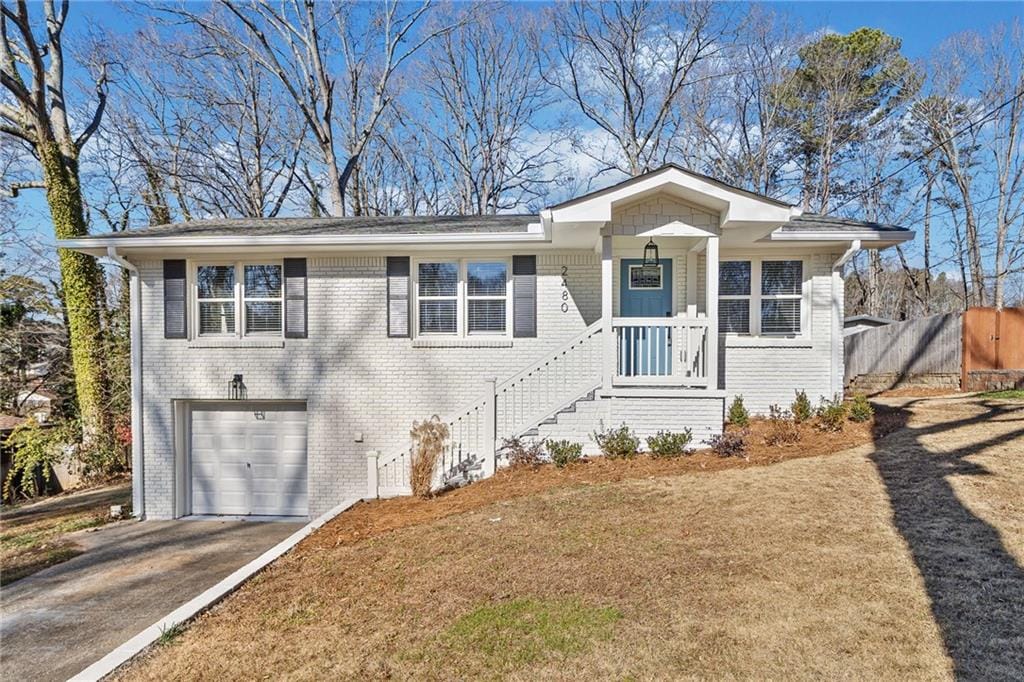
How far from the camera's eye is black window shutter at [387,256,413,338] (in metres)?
8.56

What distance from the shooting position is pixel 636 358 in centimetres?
841

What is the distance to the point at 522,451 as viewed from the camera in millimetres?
7695

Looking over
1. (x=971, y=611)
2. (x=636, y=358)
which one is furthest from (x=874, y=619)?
(x=636, y=358)

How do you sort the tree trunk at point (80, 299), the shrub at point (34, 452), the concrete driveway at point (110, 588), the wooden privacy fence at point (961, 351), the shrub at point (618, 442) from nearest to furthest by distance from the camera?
the concrete driveway at point (110, 588) < the shrub at point (618, 442) < the shrub at point (34, 452) < the tree trunk at point (80, 299) < the wooden privacy fence at point (961, 351)

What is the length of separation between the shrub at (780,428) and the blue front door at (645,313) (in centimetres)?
176

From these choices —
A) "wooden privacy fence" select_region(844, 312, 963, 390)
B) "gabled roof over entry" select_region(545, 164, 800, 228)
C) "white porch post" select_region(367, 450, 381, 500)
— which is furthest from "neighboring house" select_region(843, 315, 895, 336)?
"white porch post" select_region(367, 450, 381, 500)

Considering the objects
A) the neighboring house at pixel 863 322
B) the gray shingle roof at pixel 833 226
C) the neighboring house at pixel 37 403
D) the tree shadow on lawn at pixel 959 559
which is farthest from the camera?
the neighboring house at pixel 863 322

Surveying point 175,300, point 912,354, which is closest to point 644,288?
point 175,300

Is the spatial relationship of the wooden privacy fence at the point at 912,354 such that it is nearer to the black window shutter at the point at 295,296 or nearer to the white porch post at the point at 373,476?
the white porch post at the point at 373,476

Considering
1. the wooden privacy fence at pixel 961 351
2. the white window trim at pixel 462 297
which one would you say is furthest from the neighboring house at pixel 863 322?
the white window trim at pixel 462 297

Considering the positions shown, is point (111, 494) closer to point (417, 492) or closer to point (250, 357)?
point (250, 357)

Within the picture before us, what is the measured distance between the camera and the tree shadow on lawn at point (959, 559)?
9.78ft

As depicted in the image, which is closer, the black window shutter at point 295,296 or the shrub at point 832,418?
the shrub at point 832,418

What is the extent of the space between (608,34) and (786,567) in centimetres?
2213
